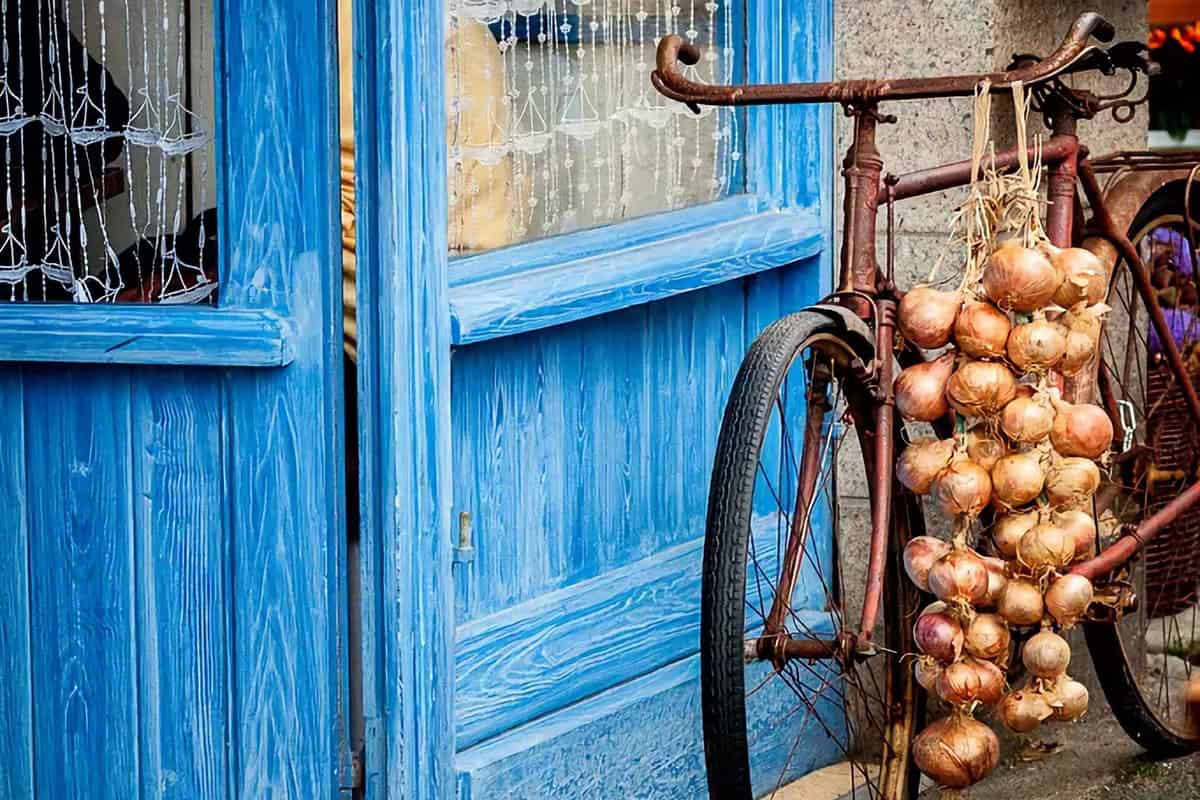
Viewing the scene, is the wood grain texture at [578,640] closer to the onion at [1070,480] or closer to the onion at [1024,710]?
the onion at [1024,710]

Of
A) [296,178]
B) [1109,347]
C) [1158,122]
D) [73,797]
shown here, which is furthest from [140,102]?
[1158,122]

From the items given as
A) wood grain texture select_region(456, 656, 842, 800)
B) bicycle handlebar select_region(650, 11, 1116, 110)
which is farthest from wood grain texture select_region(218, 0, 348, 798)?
bicycle handlebar select_region(650, 11, 1116, 110)

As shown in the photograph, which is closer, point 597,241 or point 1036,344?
point 1036,344

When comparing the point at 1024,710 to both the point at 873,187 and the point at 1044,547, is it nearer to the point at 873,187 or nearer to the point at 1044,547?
the point at 1044,547

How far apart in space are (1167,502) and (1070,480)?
1724mm

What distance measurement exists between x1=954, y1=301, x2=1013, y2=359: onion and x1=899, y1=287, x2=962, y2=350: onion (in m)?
0.02

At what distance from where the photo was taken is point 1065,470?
123 inches

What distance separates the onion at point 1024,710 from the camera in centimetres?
322

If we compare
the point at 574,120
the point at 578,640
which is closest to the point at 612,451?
the point at 578,640

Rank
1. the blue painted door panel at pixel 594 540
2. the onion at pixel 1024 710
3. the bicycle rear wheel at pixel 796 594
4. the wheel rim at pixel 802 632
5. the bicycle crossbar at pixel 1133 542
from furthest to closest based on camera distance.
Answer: the wheel rim at pixel 802 632
the bicycle crossbar at pixel 1133 542
the blue painted door panel at pixel 594 540
the onion at pixel 1024 710
the bicycle rear wheel at pixel 796 594

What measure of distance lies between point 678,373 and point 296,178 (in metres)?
1.12

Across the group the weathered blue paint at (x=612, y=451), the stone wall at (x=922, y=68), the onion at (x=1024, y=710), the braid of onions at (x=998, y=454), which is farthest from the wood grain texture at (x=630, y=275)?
the onion at (x=1024, y=710)

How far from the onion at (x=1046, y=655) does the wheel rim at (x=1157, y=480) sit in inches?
36.1

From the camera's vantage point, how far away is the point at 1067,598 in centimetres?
320
